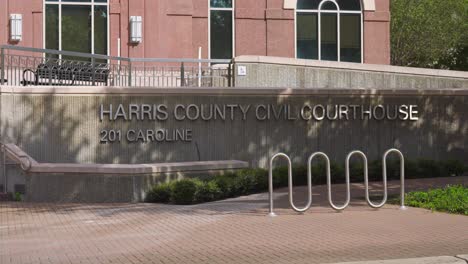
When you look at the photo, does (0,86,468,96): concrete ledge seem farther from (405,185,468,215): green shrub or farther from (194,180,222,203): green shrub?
(405,185,468,215): green shrub

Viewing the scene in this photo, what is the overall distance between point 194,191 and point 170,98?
14.2 feet

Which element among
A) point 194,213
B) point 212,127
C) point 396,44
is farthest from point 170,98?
point 396,44

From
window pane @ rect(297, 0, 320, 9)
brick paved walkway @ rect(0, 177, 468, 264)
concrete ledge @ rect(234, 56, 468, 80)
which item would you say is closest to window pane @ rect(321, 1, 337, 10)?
window pane @ rect(297, 0, 320, 9)

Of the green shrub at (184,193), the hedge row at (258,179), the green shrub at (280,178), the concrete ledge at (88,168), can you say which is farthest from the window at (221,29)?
the green shrub at (184,193)

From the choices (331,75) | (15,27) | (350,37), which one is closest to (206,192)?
(331,75)

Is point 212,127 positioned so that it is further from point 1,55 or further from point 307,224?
point 307,224

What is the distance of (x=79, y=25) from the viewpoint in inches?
1019

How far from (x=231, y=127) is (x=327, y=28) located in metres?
11.2

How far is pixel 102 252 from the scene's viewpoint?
923cm

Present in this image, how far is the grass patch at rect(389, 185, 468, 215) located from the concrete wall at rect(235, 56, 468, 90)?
741cm

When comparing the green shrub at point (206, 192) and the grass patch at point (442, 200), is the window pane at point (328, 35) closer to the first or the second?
the green shrub at point (206, 192)

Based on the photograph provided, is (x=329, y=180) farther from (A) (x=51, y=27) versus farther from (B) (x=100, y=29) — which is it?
(A) (x=51, y=27)

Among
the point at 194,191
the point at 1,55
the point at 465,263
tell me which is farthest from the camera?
the point at 1,55

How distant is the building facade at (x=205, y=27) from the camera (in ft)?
83.8
